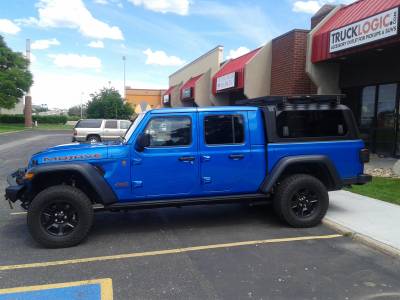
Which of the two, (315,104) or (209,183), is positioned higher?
(315,104)

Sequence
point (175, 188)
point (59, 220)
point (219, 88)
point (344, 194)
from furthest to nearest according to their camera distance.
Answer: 1. point (219, 88)
2. point (344, 194)
3. point (175, 188)
4. point (59, 220)

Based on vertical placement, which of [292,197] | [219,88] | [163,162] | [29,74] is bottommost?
[292,197]

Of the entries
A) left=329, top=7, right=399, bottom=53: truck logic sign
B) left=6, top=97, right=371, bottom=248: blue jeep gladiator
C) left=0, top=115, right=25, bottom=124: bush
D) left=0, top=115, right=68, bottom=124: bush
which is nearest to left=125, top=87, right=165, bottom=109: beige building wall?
left=0, top=115, right=68, bottom=124: bush

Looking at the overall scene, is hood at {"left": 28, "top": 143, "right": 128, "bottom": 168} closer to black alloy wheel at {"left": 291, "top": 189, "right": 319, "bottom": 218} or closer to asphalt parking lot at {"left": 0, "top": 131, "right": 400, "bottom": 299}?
asphalt parking lot at {"left": 0, "top": 131, "right": 400, "bottom": 299}

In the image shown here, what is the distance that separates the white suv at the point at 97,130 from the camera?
824 inches

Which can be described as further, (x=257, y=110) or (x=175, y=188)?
(x=257, y=110)

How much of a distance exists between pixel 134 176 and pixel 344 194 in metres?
4.76

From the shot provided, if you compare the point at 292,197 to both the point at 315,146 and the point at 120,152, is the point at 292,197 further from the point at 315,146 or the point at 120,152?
the point at 120,152

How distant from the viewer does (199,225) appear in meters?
6.45

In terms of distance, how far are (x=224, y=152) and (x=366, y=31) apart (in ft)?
23.9

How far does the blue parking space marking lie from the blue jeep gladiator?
122 centimetres

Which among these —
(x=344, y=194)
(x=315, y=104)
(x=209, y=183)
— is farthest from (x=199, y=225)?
(x=344, y=194)

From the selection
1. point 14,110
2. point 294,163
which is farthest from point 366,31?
point 14,110

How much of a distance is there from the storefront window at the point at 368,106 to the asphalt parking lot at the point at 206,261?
9.14 meters
